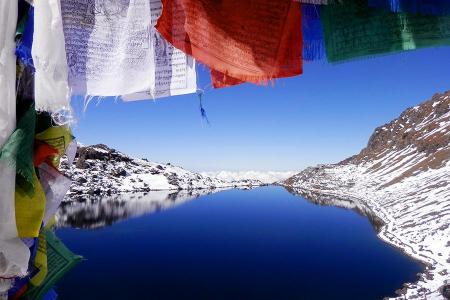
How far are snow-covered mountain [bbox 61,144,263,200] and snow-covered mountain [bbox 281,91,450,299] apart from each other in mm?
40484

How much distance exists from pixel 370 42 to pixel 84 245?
161 ft

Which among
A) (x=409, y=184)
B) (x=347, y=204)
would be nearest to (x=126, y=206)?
(x=347, y=204)

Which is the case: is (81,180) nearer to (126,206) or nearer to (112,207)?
(126,206)

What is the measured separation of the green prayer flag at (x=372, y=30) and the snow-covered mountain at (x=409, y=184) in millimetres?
30827

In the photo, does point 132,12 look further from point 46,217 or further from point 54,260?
point 54,260

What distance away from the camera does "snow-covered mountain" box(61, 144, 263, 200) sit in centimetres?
9831

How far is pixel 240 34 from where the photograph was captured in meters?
2.63

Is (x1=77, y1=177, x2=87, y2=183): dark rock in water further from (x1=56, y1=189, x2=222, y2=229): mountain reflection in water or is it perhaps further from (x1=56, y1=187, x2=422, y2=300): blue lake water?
(x1=56, y1=187, x2=422, y2=300): blue lake water

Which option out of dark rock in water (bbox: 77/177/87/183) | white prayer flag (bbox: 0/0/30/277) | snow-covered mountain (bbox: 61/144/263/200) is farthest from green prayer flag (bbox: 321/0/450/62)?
dark rock in water (bbox: 77/177/87/183)

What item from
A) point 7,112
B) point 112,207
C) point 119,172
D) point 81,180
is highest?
point 7,112

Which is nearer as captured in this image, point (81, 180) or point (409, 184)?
point (409, 184)

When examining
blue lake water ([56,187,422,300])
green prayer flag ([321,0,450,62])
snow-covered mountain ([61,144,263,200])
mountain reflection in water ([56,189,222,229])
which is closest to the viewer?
green prayer flag ([321,0,450,62])

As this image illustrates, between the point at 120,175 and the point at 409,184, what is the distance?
251ft

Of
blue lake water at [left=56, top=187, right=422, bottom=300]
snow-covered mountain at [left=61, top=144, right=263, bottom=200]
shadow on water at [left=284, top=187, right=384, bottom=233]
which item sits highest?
snow-covered mountain at [left=61, top=144, right=263, bottom=200]
